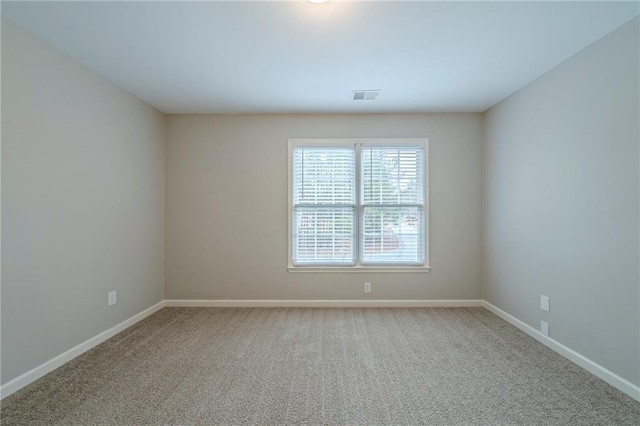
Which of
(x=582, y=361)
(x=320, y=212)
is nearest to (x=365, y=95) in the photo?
(x=320, y=212)

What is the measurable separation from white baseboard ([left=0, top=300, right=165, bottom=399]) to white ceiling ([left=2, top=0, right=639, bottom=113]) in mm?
2481

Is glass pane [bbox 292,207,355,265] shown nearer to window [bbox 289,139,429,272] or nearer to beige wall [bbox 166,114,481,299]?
window [bbox 289,139,429,272]

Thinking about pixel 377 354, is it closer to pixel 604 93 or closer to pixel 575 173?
pixel 575 173

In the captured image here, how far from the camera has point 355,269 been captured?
13.1 ft

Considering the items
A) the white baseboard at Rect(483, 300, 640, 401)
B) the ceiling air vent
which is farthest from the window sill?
the ceiling air vent

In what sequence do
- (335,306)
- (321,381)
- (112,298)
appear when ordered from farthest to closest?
(335,306), (112,298), (321,381)

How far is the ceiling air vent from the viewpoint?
3258 mm

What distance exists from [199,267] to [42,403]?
2124 millimetres

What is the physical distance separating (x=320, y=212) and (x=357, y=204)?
19.7 inches

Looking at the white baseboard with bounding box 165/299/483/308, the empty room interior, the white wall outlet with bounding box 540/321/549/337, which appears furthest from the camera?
the white baseboard with bounding box 165/299/483/308

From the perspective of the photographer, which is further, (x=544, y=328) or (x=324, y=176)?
(x=324, y=176)

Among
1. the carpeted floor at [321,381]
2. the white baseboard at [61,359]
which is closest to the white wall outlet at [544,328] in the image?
the carpeted floor at [321,381]

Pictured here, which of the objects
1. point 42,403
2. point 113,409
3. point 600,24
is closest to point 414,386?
point 113,409

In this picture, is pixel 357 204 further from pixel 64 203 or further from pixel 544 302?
pixel 64 203
